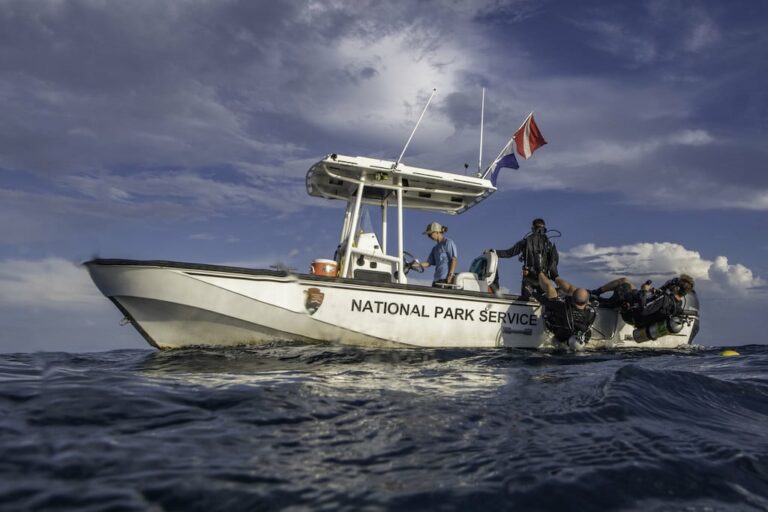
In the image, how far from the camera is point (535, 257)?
1003 cm

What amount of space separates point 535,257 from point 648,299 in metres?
2.48

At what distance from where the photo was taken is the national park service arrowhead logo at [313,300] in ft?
27.0

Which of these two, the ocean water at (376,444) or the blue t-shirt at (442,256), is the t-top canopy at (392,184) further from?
the ocean water at (376,444)

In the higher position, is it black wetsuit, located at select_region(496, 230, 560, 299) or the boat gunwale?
black wetsuit, located at select_region(496, 230, 560, 299)

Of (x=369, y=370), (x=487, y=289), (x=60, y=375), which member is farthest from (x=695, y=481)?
(x=487, y=289)

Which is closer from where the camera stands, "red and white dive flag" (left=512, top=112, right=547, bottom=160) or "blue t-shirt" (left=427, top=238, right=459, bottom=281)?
"blue t-shirt" (left=427, top=238, right=459, bottom=281)

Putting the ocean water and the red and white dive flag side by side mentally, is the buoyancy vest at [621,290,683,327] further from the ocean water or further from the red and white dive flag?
the ocean water

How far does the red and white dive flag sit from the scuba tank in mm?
4352

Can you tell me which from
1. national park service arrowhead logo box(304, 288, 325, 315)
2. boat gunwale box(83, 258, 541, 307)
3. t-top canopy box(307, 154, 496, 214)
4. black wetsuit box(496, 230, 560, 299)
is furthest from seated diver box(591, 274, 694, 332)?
national park service arrowhead logo box(304, 288, 325, 315)

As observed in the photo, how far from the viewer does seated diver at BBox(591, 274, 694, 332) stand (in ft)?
33.1

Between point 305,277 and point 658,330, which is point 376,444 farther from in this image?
point 658,330

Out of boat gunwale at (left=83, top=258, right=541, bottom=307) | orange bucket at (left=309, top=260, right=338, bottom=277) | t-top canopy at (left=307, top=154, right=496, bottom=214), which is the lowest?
boat gunwale at (left=83, top=258, right=541, bottom=307)

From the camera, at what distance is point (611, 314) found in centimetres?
1074

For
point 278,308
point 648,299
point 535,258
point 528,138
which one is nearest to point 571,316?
point 535,258
